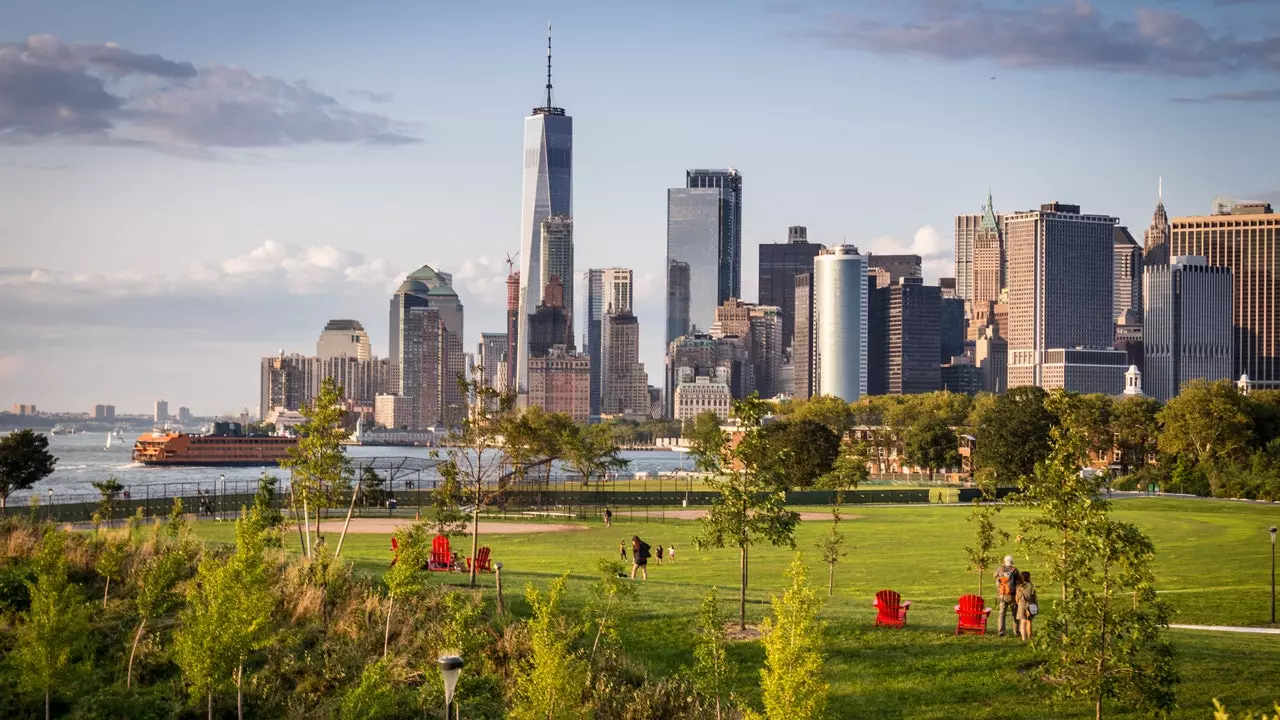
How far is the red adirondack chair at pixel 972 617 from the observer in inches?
1158

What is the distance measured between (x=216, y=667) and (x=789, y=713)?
9.89 meters

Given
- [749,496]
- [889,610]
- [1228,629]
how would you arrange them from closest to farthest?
1. [889,610]
2. [749,496]
3. [1228,629]

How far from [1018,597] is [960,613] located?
4.56ft

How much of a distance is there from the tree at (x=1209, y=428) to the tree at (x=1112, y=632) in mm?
96217

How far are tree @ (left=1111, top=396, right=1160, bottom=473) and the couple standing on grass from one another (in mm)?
115862

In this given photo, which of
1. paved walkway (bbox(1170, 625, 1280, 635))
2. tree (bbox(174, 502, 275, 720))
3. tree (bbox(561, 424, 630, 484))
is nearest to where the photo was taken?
tree (bbox(174, 502, 275, 720))

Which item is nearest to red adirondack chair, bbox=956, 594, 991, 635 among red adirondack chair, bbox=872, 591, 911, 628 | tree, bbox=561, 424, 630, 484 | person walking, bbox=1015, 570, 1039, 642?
person walking, bbox=1015, 570, 1039, 642

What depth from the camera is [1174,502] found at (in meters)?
90.5

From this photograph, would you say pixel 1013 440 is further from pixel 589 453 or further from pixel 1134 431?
pixel 1134 431

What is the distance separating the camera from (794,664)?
20.2 meters

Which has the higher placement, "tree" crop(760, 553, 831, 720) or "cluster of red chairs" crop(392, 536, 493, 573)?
Result: "tree" crop(760, 553, 831, 720)

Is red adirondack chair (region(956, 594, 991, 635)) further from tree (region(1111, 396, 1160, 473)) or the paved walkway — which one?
tree (region(1111, 396, 1160, 473))

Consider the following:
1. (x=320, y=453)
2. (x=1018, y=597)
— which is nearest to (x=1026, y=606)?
(x=1018, y=597)

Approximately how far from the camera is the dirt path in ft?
204
